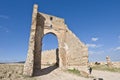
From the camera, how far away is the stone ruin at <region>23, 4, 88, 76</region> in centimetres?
1571

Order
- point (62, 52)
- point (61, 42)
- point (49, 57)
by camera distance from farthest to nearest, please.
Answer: point (49, 57)
point (61, 42)
point (62, 52)

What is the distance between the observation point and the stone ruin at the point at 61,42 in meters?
15.7

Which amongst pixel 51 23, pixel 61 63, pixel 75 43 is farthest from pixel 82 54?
pixel 51 23

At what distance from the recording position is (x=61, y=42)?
1736cm

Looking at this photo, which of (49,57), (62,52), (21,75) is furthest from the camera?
(49,57)

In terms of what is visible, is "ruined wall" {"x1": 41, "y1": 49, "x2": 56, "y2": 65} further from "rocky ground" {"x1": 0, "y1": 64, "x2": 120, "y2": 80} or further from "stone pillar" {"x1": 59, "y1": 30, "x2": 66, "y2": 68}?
"rocky ground" {"x1": 0, "y1": 64, "x2": 120, "y2": 80}

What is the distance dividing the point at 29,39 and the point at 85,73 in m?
6.36

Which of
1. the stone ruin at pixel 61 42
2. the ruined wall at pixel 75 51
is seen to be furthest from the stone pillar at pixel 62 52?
the ruined wall at pixel 75 51

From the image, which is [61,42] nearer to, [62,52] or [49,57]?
[62,52]

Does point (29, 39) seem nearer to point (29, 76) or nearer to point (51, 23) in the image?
point (29, 76)

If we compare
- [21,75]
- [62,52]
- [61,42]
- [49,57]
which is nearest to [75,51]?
[62,52]

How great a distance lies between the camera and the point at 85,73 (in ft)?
47.7

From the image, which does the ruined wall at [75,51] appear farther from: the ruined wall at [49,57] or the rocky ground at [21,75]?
the ruined wall at [49,57]

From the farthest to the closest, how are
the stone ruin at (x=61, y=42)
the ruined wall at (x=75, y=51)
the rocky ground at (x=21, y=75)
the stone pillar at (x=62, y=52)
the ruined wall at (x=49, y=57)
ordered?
the ruined wall at (x=49, y=57) < the stone pillar at (x=62, y=52) < the ruined wall at (x=75, y=51) < the stone ruin at (x=61, y=42) < the rocky ground at (x=21, y=75)
